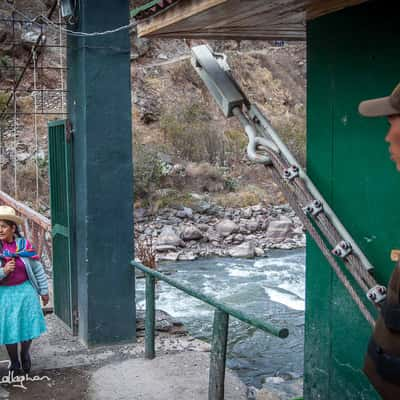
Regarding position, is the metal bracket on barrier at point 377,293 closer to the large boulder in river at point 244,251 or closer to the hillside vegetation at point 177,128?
the large boulder in river at point 244,251

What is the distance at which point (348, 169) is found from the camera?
3436 mm

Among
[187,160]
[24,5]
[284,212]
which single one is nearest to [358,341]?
[284,212]

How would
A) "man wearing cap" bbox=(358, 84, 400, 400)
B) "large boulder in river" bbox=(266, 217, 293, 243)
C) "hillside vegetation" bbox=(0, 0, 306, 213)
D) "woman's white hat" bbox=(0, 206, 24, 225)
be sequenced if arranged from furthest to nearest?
"hillside vegetation" bbox=(0, 0, 306, 213), "large boulder in river" bbox=(266, 217, 293, 243), "woman's white hat" bbox=(0, 206, 24, 225), "man wearing cap" bbox=(358, 84, 400, 400)

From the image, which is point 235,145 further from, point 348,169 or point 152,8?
point 348,169

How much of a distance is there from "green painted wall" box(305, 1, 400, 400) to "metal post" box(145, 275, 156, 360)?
132 centimetres

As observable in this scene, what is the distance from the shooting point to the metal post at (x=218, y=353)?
3.48 m

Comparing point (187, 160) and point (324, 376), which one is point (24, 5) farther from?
point (324, 376)

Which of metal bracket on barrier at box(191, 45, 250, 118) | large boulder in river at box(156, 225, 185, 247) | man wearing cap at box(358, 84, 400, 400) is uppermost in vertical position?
metal bracket on barrier at box(191, 45, 250, 118)

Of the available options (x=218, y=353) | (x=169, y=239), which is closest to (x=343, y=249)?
(x=218, y=353)

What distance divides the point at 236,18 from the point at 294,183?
1.02 metres

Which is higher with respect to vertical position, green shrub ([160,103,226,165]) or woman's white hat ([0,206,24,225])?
green shrub ([160,103,226,165])

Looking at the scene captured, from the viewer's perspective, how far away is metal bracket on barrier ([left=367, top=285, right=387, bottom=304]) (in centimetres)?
300

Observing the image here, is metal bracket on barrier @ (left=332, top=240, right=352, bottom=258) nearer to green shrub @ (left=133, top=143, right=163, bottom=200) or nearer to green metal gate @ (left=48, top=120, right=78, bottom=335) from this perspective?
green metal gate @ (left=48, top=120, right=78, bottom=335)

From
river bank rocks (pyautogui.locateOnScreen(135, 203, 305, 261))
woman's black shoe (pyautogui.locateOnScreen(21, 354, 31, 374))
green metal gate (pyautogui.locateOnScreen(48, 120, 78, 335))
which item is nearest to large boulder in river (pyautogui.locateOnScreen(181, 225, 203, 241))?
river bank rocks (pyautogui.locateOnScreen(135, 203, 305, 261))
